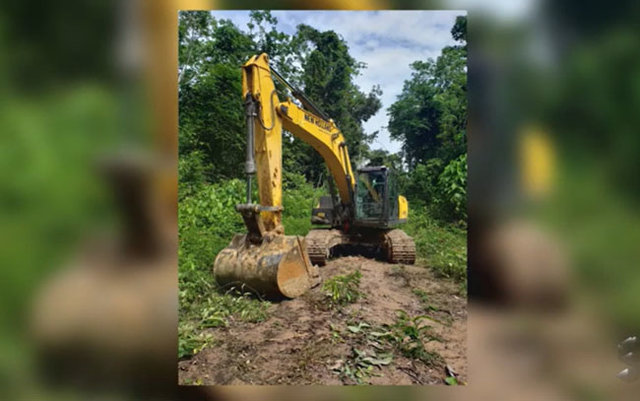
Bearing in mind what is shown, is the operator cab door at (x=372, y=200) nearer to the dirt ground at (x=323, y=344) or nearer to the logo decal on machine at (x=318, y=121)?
the logo decal on machine at (x=318, y=121)

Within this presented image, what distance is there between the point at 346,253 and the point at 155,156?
3.28 metres

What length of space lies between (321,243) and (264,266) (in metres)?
1.29

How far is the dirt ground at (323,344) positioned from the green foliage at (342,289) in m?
0.07

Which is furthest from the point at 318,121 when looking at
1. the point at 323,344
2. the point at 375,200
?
the point at 323,344

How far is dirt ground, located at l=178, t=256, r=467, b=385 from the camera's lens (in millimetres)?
2160

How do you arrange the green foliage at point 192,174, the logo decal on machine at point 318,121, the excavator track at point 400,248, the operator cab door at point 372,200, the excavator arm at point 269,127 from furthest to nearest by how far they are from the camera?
the operator cab door at point 372,200 < the excavator track at point 400,248 < the logo decal on machine at point 318,121 < the excavator arm at point 269,127 < the green foliage at point 192,174

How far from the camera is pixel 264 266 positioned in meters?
2.98

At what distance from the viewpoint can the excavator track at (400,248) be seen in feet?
13.0

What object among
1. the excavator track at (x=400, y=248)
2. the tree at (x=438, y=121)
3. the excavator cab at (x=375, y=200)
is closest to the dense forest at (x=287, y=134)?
the tree at (x=438, y=121)

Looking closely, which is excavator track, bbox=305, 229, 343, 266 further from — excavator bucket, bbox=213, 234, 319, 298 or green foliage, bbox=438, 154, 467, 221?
green foliage, bbox=438, 154, 467, 221

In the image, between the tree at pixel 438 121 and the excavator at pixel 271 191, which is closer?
the tree at pixel 438 121

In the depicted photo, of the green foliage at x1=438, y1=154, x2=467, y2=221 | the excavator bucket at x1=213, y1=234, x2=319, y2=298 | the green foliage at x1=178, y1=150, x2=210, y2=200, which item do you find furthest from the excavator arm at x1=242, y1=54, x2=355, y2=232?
the green foliage at x1=438, y1=154, x2=467, y2=221

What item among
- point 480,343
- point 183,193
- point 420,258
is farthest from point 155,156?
point 420,258

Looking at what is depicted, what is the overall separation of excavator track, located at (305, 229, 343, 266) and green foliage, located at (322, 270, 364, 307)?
699mm
